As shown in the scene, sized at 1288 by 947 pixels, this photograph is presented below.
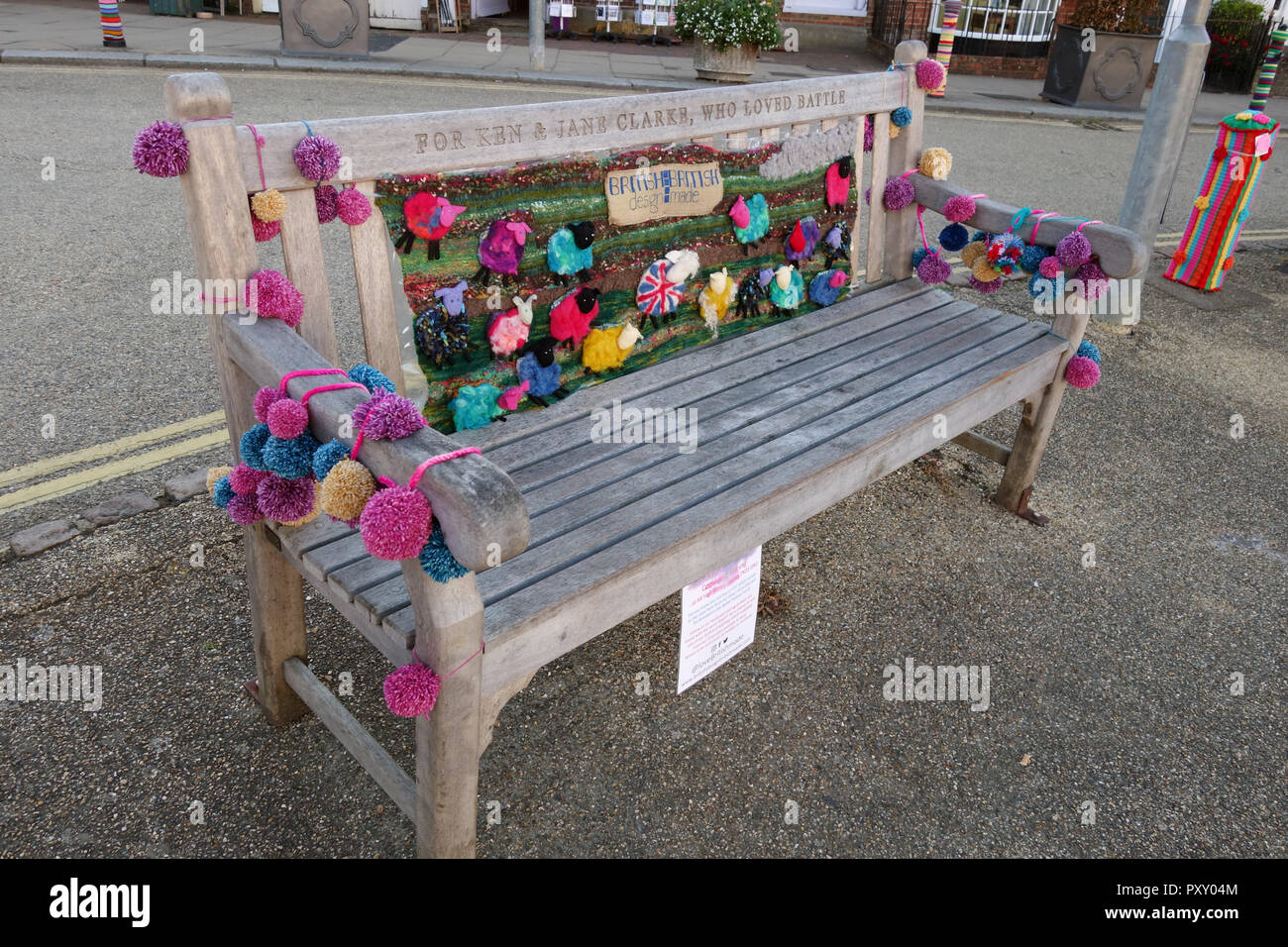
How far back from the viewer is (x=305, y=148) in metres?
1.89

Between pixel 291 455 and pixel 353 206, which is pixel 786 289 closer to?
pixel 353 206

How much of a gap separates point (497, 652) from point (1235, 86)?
690 inches

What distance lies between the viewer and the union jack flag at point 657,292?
2.70 meters

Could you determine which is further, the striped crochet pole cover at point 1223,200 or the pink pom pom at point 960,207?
the striped crochet pole cover at point 1223,200

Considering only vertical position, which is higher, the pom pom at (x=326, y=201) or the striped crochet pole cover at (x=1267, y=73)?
the striped crochet pole cover at (x=1267, y=73)

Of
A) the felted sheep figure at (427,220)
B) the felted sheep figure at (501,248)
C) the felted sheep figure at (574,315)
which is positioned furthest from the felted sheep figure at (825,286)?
the felted sheep figure at (427,220)

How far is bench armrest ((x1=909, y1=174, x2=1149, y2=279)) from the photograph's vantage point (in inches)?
112

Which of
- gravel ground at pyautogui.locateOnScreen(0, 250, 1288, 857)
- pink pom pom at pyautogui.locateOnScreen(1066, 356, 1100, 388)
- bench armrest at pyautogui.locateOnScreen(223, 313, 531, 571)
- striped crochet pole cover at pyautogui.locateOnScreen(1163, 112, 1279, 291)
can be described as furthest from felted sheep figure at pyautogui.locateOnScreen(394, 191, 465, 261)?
striped crochet pole cover at pyautogui.locateOnScreen(1163, 112, 1279, 291)

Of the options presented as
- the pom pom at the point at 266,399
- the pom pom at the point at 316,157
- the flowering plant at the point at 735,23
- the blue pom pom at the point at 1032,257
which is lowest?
the pom pom at the point at 266,399

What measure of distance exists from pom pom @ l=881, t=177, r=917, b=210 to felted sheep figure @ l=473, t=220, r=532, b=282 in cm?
A: 167

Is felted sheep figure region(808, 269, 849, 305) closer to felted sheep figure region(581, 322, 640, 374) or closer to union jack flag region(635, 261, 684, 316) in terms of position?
union jack flag region(635, 261, 684, 316)

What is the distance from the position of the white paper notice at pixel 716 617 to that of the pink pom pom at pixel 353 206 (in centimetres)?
112

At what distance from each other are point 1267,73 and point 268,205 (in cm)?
658

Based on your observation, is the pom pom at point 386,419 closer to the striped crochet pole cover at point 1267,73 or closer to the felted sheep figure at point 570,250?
the felted sheep figure at point 570,250
